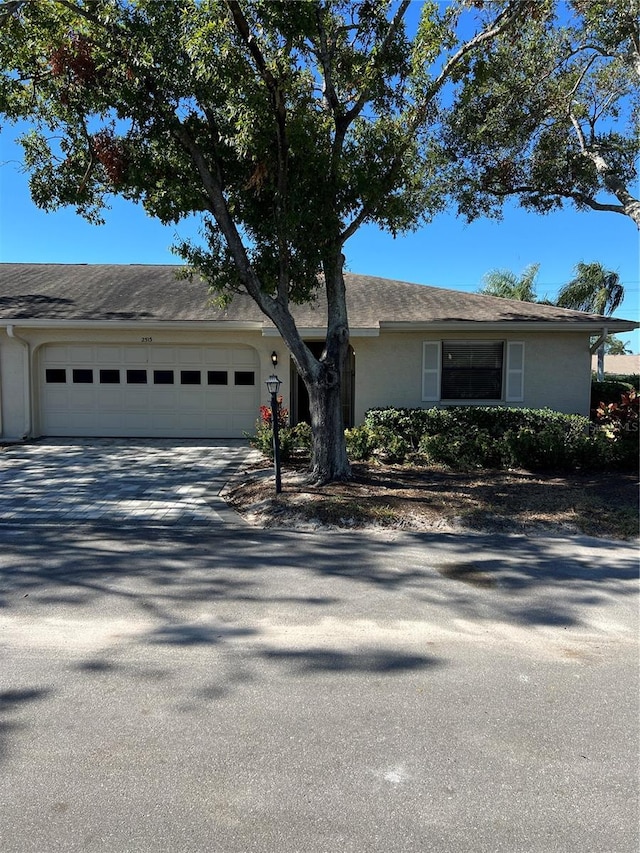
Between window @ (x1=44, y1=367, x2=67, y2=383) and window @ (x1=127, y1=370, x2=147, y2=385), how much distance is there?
4.88ft

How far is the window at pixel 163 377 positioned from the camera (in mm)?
12977

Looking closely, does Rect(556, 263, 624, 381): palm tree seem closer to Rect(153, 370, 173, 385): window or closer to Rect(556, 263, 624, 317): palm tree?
Rect(556, 263, 624, 317): palm tree

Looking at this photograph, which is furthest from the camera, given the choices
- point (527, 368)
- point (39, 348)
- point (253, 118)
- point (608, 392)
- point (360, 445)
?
point (608, 392)

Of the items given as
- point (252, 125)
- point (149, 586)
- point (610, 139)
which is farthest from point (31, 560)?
point (610, 139)

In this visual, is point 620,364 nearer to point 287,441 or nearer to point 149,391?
point 149,391

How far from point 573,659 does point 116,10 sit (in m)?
8.18

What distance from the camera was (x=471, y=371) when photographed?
12.4 meters

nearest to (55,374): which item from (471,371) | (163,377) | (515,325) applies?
(163,377)

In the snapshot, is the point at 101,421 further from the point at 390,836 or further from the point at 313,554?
the point at 390,836

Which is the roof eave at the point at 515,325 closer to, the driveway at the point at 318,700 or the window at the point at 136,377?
the window at the point at 136,377

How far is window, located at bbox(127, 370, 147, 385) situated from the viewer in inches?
510

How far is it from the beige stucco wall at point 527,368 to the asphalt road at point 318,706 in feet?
24.0

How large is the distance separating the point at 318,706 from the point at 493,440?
7.66 m

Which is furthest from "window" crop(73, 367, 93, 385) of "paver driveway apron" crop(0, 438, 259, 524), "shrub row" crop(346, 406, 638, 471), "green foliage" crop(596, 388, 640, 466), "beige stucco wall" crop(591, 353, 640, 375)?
"beige stucco wall" crop(591, 353, 640, 375)
